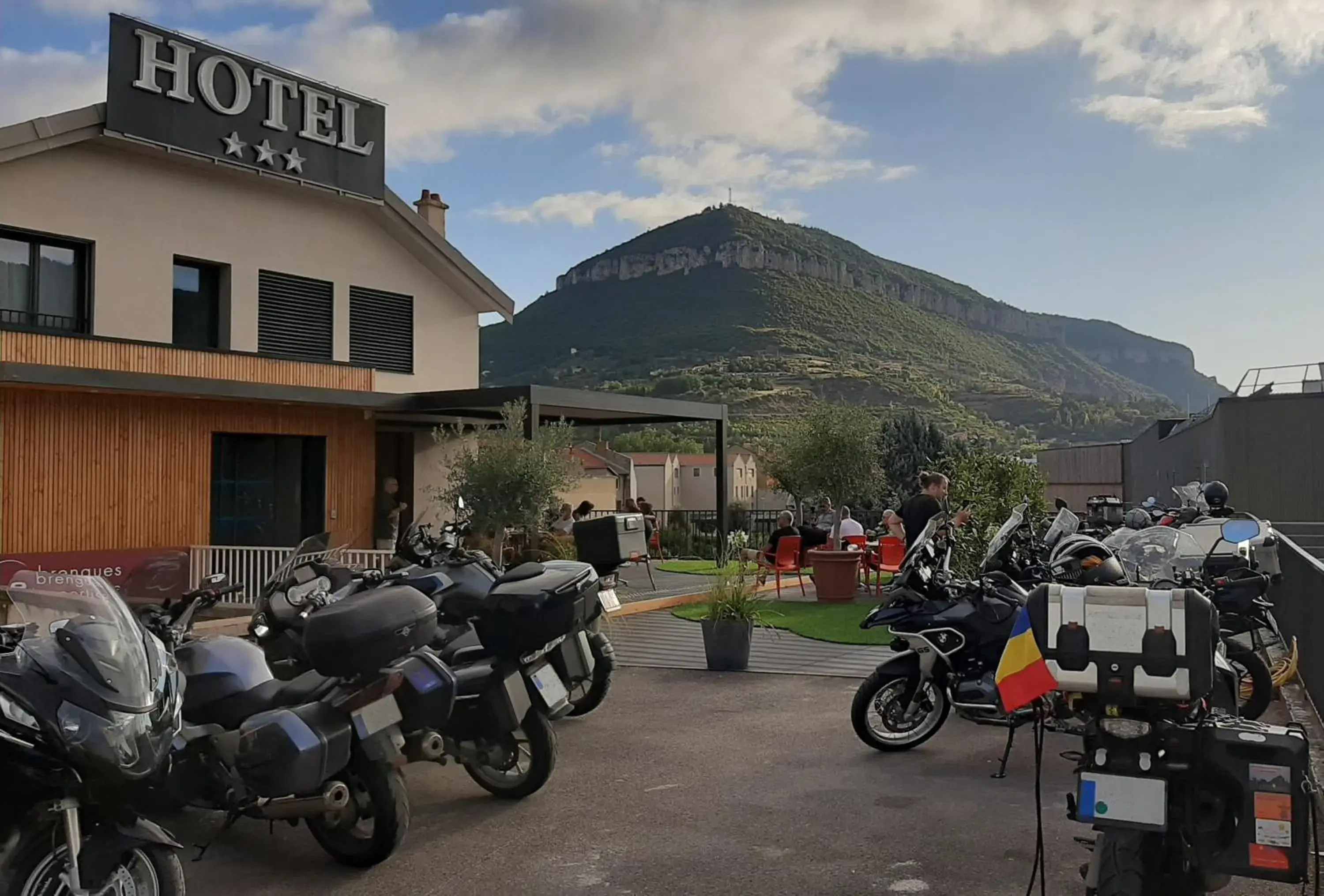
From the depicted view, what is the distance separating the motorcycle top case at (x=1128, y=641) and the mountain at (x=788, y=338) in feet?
199

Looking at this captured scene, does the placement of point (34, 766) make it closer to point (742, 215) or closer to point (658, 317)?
point (658, 317)

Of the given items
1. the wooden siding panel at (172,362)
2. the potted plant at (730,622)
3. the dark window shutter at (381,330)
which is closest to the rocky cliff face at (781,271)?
the dark window shutter at (381,330)

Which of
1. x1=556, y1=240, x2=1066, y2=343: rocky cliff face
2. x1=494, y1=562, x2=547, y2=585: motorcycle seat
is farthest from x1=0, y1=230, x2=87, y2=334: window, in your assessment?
x1=556, y1=240, x2=1066, y2=343: rocky cliff face

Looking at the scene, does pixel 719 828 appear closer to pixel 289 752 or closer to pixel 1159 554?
pixel 289 752

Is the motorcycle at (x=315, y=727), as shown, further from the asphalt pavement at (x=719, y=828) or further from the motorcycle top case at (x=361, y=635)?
the asphalt pavement at (x=719, y=828)

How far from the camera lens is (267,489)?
53.1ft

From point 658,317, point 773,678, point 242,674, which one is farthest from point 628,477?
point 242,674

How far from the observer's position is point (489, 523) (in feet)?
44.1

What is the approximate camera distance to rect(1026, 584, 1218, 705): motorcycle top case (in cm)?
348

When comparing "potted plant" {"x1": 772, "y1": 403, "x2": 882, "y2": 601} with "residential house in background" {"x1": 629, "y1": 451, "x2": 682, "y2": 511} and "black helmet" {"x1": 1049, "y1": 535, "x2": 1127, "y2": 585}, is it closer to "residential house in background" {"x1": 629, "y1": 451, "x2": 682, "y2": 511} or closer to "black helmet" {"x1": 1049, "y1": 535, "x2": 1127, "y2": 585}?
"black helmet" {"x1": 1049, "y1": 535, "x2": 1127, "y2": 585}

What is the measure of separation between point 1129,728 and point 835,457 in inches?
832

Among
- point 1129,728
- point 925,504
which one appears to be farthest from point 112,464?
point 1129,728

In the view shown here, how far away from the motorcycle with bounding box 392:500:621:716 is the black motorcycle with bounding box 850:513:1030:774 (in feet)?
5.51

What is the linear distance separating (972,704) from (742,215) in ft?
357
